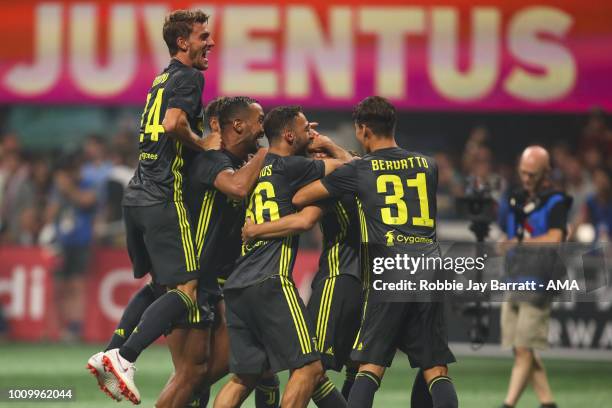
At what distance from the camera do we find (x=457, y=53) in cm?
1580

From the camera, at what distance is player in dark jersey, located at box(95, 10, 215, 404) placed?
7531 mm

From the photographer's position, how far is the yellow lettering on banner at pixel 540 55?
15680mm

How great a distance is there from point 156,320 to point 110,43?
9053 mm

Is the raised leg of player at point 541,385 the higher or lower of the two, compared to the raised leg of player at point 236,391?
lower

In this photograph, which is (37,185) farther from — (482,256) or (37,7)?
(482,256)

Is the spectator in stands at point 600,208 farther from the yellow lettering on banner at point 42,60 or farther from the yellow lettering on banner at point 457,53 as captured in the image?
the yellow lettering on banner at point 42,60

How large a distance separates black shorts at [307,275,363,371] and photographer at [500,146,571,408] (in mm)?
2206

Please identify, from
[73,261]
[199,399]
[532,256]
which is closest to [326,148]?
[199,399]

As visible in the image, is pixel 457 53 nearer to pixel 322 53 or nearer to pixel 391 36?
pixel 391 36

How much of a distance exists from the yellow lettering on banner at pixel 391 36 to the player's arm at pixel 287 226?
884 cm

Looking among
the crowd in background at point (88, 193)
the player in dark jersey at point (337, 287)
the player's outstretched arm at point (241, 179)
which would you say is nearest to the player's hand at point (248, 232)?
the player's outstretched arm at point (241, 179)

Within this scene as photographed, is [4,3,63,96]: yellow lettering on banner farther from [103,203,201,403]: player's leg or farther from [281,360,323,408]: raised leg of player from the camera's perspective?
[281,360,323,408]: raised leg of player

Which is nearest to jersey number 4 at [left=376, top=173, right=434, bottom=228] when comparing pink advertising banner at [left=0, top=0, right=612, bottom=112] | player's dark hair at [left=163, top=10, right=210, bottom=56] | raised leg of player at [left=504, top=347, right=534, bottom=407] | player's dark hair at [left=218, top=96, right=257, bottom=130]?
player's dark hair at [left=218, top=96, right=257, bottom=130]

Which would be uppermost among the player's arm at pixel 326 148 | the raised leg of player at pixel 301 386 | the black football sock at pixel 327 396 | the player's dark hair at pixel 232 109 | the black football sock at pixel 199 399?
the player's dark hair at pixel 232 109
